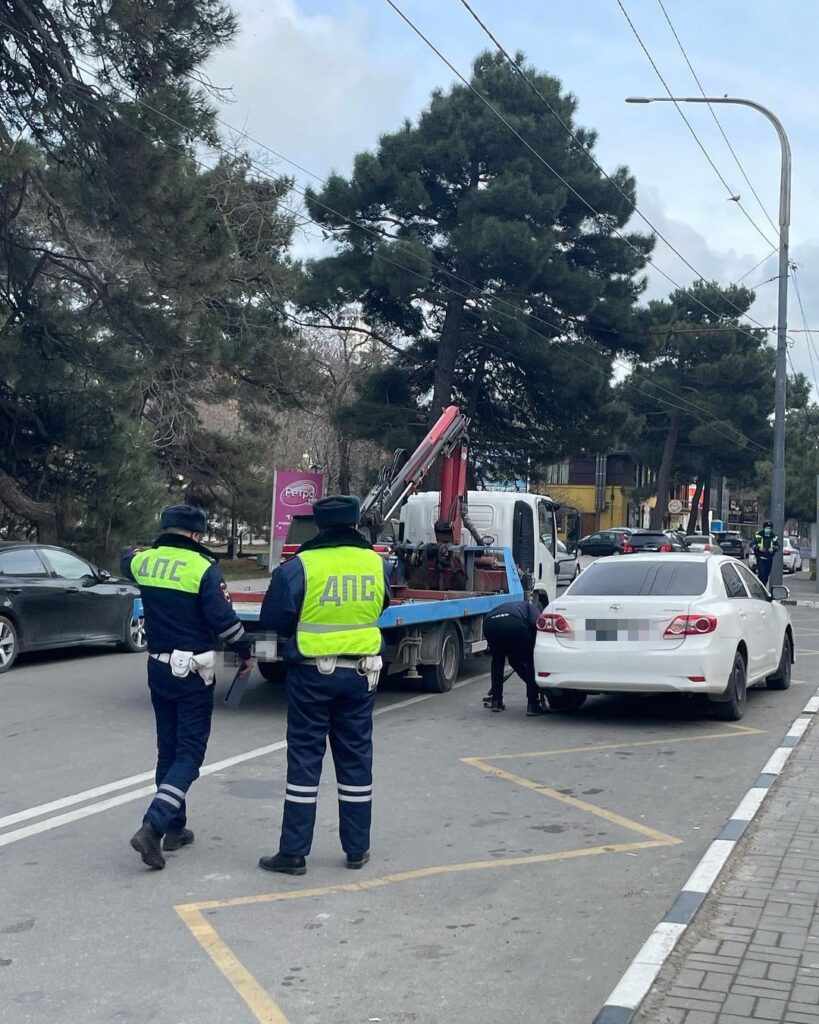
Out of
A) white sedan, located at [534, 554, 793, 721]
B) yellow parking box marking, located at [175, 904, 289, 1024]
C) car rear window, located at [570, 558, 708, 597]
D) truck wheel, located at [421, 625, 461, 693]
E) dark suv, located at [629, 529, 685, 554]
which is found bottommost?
yellow parking box marking, located at [175, 904, 289, 1024]

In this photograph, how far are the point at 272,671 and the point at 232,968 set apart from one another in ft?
27.6

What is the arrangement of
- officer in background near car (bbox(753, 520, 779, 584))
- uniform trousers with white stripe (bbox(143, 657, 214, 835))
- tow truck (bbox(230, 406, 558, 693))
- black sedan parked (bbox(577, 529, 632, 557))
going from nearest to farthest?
uniform trousers with white stripe (bbox(143, 657, 214, 835)), tow truck (bbox(230, 406, 558, 693)), officer in background near car (bbox(753, 520, 779, 584)), black sedan parked (bbox(577, 529, 632, 557))

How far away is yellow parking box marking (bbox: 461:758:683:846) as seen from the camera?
7.02 meters

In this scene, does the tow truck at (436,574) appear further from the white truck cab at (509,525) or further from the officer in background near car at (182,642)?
the officer in background near car at (182,642)

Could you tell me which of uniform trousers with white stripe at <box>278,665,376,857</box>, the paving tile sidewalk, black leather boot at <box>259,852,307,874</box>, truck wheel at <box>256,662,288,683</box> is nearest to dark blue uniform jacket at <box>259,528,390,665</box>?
uniform trousers with white stripe at <box>278,665,376,857</box>

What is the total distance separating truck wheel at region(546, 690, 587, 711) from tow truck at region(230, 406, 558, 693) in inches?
59.6

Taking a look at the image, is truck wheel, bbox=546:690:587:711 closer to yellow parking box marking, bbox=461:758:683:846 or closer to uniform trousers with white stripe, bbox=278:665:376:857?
yellow parking box marking, bbox=461:758:683:846

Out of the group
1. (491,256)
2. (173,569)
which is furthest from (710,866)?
(491,256)

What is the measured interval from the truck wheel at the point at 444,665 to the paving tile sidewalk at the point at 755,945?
5790mm

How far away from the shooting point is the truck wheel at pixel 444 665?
12.8 metres

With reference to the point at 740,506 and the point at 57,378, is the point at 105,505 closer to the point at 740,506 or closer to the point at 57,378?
the point at 57,378

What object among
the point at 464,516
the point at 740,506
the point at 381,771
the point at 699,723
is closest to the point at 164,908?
the point at 381,771

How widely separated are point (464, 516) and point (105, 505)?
396 inches

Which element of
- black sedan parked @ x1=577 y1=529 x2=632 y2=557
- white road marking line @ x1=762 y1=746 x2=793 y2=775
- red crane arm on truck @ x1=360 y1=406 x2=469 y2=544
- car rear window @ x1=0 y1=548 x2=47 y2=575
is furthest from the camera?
black sedan parked @ x1=577 y1=529 x2=632 y2=557
